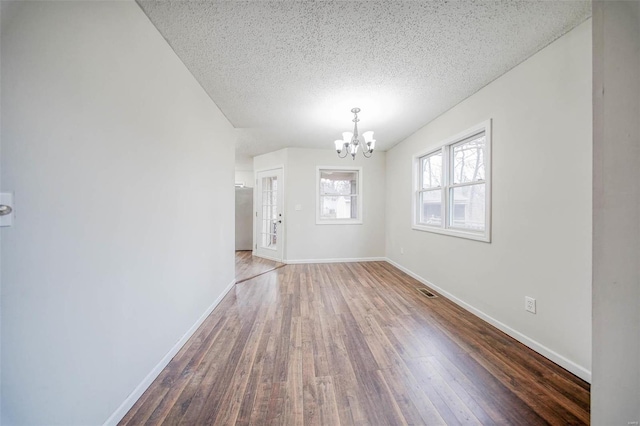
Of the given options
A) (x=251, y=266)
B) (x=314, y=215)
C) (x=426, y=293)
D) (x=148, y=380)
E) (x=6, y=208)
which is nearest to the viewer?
(x=6, y=208)

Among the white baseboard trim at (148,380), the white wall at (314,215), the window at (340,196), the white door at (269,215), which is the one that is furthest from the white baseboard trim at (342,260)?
the white baseboard trim at (148,380)

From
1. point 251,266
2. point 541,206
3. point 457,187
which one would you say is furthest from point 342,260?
point 541,206

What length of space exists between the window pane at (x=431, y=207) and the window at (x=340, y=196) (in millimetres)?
1421

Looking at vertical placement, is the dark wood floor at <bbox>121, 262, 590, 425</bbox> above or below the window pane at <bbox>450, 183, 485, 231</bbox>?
below

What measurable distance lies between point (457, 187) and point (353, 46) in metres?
2.03

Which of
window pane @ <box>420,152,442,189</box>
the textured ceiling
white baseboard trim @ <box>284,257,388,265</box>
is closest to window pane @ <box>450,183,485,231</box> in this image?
window pane @ <box>420,152,442,189</box>

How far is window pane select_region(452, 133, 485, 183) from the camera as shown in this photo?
239 centimetres

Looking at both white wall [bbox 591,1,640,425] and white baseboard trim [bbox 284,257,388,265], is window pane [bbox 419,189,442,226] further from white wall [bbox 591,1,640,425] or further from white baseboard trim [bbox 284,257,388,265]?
white wall [bbox 591,1,640,425]

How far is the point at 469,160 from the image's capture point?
2570 millimetres

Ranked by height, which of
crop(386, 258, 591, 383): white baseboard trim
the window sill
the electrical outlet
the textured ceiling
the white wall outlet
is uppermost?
the textured ceiling

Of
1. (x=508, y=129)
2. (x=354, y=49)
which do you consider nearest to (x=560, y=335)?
(x=508, y=129)

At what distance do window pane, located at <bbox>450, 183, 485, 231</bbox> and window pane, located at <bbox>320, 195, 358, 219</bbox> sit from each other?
2188 millimetres

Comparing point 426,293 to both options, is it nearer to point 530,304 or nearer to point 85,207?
point 530,304

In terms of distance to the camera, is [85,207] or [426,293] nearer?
[85,207]
